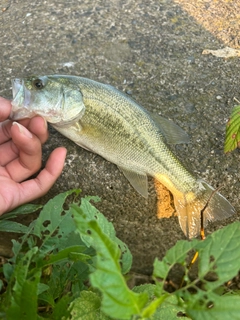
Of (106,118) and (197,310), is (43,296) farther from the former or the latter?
(106,118)

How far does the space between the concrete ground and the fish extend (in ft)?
0.35

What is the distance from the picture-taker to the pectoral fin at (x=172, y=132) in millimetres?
2559

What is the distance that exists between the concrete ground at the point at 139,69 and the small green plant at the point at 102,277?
1.67 ft

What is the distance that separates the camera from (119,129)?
256 cm

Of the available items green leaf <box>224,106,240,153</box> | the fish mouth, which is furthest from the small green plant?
green leaf <box>224,106,240,153</box>

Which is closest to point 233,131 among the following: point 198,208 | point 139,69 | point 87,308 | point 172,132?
point 172,132

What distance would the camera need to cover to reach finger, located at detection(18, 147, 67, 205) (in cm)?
250

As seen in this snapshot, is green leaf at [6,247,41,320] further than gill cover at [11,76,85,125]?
No

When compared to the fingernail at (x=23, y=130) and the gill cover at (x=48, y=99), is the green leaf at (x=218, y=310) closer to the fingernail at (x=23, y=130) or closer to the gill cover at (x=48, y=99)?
the fingernail at (x=23, y=130)

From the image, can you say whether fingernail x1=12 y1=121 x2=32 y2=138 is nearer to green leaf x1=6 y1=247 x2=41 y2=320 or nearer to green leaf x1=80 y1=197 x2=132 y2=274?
green leaf x1=80 y1=197 x2=132 y2=274

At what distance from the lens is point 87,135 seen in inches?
104

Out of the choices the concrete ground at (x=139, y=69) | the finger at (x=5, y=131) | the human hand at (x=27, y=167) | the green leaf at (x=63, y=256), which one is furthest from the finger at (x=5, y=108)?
the green leaf at (x=63, y=256)

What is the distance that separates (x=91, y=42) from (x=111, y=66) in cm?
37

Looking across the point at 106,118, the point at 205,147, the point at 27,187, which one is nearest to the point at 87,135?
the point at 106,118
